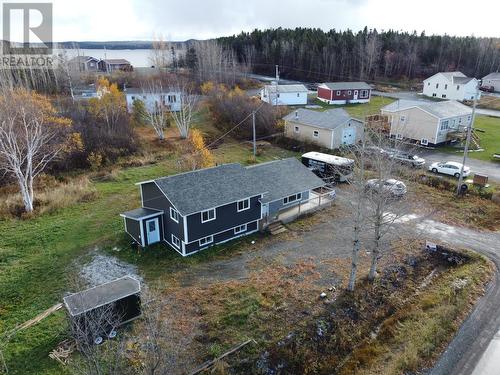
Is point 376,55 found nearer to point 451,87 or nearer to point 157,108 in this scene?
point 451,87

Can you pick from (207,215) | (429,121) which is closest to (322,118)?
(429,121)

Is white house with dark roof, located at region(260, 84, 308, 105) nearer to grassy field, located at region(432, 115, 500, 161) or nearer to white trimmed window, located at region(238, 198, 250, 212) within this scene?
grassy field, located at region(432, 115, 500, 161)

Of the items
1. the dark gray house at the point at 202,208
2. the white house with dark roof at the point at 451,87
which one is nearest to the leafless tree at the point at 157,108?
the dark gray house at the point at 202,208

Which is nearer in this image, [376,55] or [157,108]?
[157,108]

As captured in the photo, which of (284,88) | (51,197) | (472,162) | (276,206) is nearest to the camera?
(276,206)

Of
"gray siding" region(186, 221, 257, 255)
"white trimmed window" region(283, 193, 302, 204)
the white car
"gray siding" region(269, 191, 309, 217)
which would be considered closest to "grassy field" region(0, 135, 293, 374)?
"gray siding" region(186, 221, 257, 255)
